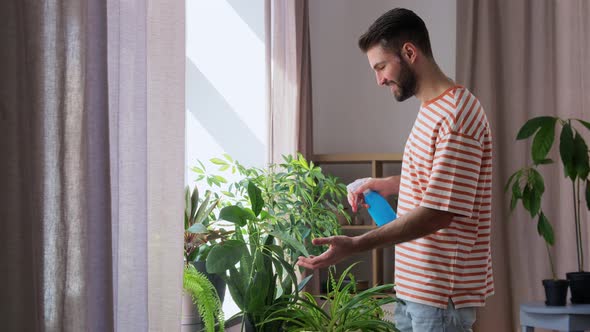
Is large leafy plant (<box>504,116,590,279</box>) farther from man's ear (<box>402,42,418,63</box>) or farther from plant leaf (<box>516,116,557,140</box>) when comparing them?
man's ear (<box>402,42,418,63</box>)

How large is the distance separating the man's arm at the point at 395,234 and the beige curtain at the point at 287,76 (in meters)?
1.85

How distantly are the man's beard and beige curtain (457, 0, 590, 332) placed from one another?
102 inches

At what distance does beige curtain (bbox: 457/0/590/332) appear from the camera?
14.4 feet

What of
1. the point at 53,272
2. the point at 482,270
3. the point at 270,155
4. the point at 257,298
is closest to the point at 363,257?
the point at 270,155

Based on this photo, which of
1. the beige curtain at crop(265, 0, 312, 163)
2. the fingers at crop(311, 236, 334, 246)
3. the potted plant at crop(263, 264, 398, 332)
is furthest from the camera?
the beige curtain at crop(265, 0, 312, 163)

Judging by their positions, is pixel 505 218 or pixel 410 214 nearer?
pixel 410 214

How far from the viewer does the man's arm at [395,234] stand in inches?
70.5

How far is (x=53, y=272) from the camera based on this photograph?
1578mm

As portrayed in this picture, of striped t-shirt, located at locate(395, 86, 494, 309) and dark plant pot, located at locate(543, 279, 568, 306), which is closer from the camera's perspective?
striped t-shirt, located at locate(395, 86, 494, 309)

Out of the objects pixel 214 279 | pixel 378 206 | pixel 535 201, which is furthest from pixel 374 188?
pixel 535 201

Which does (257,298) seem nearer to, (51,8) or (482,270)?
(482,270)

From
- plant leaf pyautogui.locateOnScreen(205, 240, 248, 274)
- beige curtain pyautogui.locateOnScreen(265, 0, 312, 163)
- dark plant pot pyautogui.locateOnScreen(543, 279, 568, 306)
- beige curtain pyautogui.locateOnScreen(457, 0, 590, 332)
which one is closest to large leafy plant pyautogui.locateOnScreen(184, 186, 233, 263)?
plant leaf pyautogui.locateOnScreen(205, 240, 248, 274)

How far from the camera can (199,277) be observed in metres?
2.49

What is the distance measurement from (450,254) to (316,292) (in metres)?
2.31
